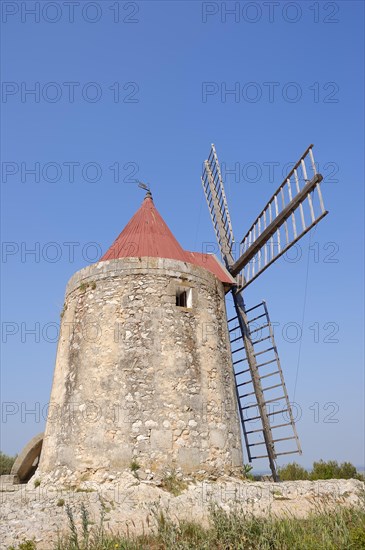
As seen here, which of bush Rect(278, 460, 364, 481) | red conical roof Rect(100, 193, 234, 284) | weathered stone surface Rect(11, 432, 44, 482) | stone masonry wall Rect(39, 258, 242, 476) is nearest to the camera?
stone masonry wall Rect(39, 258, 242, 476)

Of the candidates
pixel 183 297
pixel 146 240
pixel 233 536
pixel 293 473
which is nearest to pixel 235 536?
pixel 233 536

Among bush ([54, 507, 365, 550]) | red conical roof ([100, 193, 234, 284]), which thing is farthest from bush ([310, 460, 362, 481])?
bush ([54, 507, 365, 550])

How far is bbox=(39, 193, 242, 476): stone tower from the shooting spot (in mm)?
6734

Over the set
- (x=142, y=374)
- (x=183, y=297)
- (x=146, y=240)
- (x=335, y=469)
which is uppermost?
(x=146, y=240)

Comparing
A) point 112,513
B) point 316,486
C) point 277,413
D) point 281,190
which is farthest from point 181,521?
point 281,190

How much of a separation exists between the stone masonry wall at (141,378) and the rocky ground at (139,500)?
25cm

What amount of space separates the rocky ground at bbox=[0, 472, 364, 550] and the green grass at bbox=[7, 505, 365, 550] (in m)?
0.30

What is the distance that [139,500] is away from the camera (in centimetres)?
603

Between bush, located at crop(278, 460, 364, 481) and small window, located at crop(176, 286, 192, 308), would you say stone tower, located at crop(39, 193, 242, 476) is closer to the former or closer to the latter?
small window, located at crop(176, 286, 192, 308)

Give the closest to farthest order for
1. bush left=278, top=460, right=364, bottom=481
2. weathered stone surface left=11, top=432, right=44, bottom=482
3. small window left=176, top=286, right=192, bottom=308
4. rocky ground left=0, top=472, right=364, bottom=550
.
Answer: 1. rocky ground left=0, top=472, right=364, bottom=550
2. small window left=176, top=286, right=192, bottom=308
3. weathered stone surface left=11, top=432, right=44, bottom=482
4. bush left=278, top=460, right=364, bottom=481

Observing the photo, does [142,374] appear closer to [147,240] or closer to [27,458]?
[147,240]

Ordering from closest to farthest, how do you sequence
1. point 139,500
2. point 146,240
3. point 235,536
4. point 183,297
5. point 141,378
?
1. point 235,536
2. point 139,500
3. point 141,378
4. point 183,297
5. point 146,240

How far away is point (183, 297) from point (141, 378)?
1.72 metres

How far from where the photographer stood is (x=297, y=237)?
883 cm
